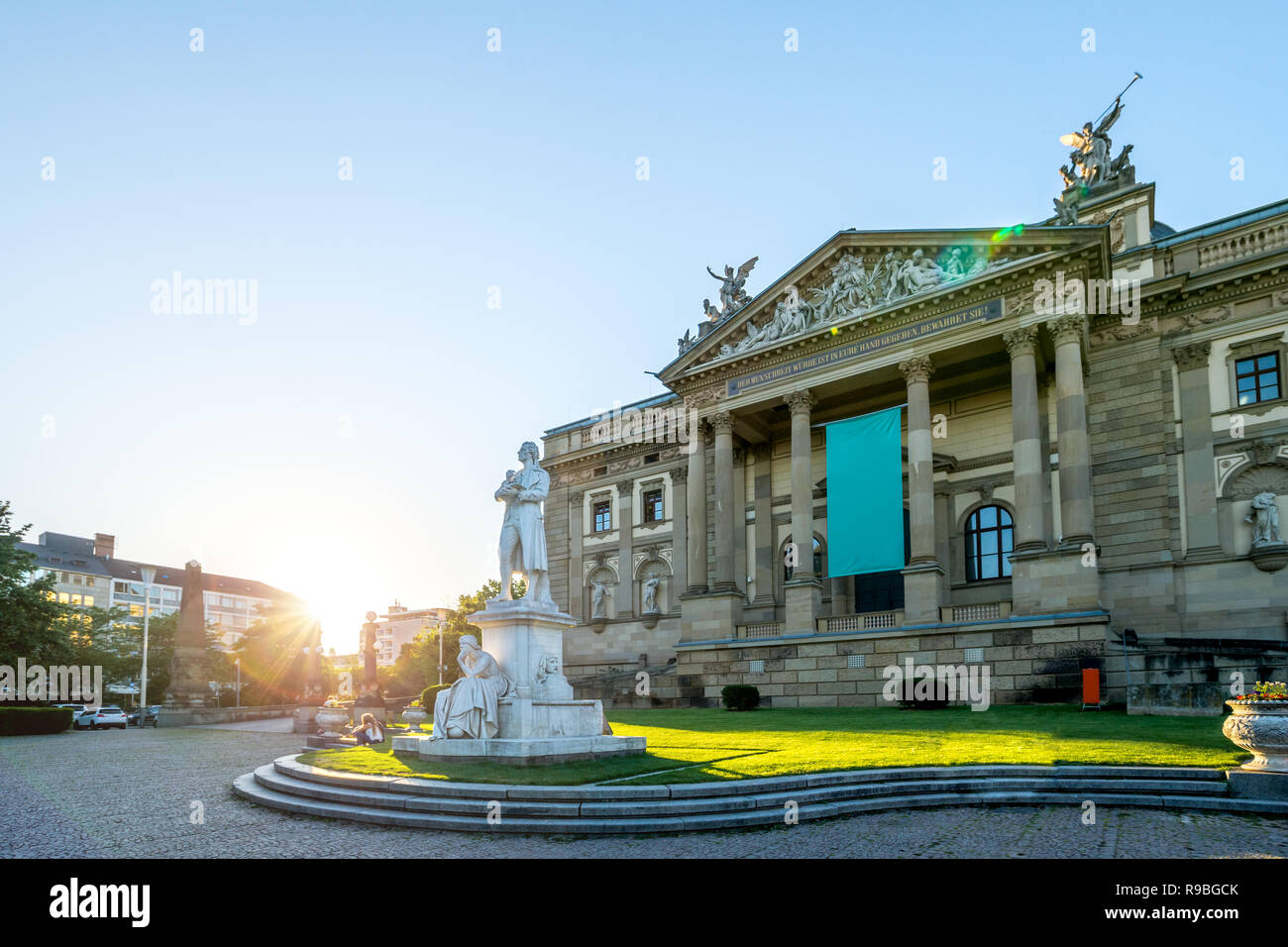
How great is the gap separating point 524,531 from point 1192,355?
90.9ft

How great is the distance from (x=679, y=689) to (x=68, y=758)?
2173 centimetres

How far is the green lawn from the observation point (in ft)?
42.4

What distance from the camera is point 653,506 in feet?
163

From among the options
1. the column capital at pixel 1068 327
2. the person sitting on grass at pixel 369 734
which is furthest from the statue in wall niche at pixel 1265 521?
the person sitting on grass at pixel 369 734

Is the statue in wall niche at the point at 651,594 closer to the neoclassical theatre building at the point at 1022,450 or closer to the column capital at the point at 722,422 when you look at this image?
the neoclassical theatre building at the point at 1022,450

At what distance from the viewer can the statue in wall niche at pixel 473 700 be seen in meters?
14.5

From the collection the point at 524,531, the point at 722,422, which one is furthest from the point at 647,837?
the point at 722,422

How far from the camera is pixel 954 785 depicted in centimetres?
1236

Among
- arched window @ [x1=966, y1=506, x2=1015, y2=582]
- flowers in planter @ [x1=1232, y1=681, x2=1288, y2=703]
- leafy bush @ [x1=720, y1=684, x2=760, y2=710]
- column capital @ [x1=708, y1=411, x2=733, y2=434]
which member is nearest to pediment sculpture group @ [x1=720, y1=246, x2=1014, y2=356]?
column capital @ [x1=708, y1=411, x2=733, y2=434]

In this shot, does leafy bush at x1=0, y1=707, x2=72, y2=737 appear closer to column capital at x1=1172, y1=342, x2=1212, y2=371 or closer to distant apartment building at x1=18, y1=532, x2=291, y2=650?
column capital at x1=1172, y1=342, x2=1212, y2=371

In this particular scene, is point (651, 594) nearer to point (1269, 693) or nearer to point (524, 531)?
point (524, 531)

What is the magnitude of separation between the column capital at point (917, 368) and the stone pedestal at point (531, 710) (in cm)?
2214

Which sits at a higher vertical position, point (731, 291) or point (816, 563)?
point (731, 291)
